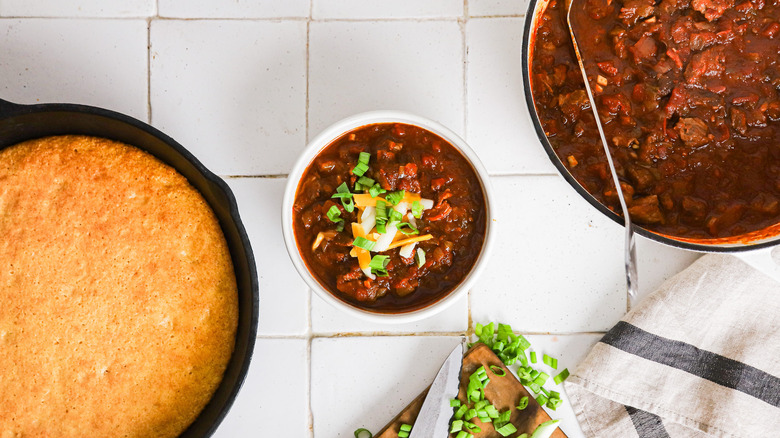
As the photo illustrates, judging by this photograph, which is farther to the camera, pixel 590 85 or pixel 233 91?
pixel 233 91

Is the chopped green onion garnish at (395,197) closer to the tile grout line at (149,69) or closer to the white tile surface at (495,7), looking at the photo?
the white tile surface at (495,7)

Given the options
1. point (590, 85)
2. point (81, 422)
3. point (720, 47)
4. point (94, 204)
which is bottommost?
point (81, 422)

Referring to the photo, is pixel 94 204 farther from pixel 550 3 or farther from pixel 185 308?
pixel 550 3

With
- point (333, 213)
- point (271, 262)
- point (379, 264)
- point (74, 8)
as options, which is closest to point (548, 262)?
→ point (379, 264)

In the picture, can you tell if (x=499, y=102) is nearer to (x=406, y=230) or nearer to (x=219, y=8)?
(x=406, y=230)

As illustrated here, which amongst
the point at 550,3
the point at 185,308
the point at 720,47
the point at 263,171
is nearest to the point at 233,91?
the point at 263,171

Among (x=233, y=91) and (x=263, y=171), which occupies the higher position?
(x=233, y=91)
